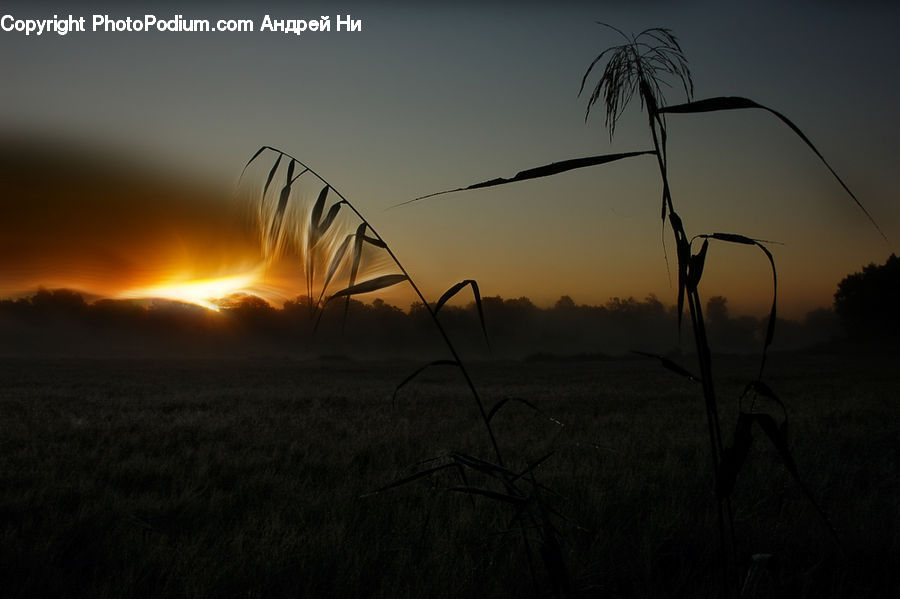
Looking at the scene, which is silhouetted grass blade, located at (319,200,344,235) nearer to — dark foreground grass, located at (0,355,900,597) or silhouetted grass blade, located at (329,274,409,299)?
silhouetted grass blade, located at (329,274,409,299)

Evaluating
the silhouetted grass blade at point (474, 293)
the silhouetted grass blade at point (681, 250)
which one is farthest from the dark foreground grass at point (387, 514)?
the silhouetted grass blade at point (681, 250)

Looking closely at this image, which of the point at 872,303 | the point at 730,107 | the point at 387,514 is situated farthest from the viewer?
the point at 872,303

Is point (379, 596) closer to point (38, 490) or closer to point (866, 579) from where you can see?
point (866, 579)

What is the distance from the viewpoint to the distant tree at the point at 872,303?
6294 centimetres

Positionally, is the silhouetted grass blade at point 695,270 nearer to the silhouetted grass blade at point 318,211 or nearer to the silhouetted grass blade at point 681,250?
the silhouetted grass blade at point 681,250

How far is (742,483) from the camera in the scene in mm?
5777

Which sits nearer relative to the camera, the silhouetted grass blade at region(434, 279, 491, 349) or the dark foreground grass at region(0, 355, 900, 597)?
the silhouetted grass blade at region(434, 279, 491, 349)

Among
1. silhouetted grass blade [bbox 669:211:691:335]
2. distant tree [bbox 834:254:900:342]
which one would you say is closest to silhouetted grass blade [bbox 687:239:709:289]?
silhouetted grass blade [bbox 669:211:691:335]

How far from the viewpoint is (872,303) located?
65.4 m

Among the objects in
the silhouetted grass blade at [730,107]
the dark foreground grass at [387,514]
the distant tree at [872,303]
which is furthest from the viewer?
the distant tree at [872,303]

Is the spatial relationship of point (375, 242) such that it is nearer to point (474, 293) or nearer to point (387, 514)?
point (474, 293)

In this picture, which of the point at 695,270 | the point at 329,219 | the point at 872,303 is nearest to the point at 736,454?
the point at 695,270

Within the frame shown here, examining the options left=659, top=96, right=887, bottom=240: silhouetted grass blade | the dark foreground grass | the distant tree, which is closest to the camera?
left=659, top=96, right=887, bottom=240: silhouetted grass blade

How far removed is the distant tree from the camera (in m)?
62.9
